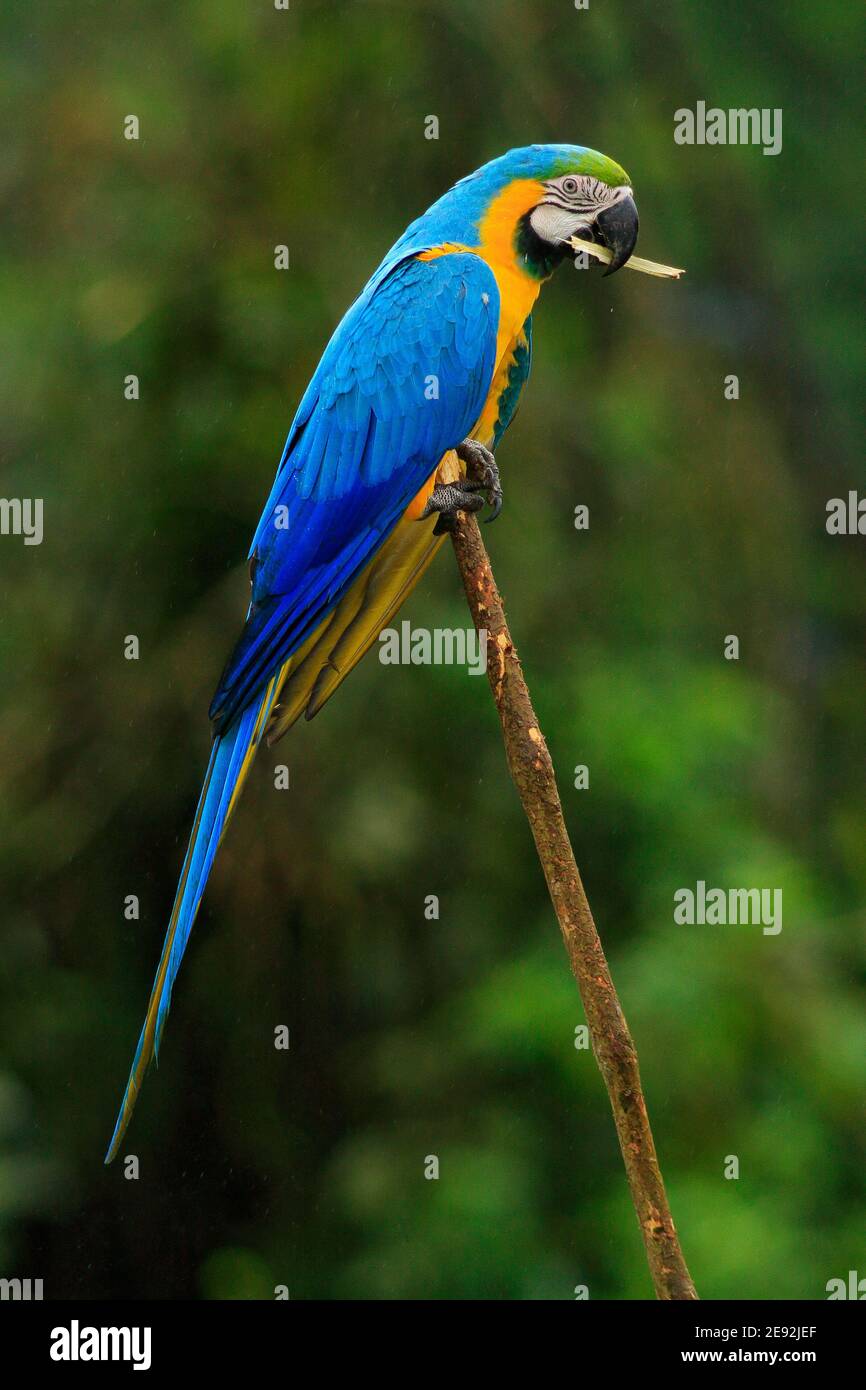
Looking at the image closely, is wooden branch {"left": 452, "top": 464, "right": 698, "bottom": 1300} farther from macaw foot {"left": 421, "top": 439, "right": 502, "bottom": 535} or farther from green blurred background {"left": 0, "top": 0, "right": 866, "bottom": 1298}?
green blurred background {"left": 0, "top": 0, "right": 866, "bottom": 1298}

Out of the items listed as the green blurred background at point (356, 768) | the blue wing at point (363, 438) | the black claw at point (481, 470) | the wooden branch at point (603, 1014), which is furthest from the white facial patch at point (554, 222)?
the wooden branch at point (603, 1014)

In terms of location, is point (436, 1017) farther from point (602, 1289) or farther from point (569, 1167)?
point (602, 1289)

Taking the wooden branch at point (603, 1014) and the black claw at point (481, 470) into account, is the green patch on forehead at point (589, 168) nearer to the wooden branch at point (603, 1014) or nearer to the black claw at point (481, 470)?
the black claw at point (481, 470)

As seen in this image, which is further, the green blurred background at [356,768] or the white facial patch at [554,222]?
the green blurred background at [356,768]

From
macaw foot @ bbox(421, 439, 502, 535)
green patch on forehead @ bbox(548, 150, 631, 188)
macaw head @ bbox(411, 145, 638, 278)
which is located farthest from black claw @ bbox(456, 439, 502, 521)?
green patch on forehead @ bbox(548, 150, 631, 188)

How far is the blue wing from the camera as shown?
2662 millimetres

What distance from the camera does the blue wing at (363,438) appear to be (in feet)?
8.73

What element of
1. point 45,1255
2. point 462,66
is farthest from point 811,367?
point 45,1255

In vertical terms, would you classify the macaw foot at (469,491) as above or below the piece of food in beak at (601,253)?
below

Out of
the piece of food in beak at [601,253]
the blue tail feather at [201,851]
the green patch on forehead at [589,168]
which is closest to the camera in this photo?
the blue tail feather at [201,851]

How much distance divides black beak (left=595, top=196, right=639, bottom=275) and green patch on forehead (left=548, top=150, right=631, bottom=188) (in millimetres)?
47

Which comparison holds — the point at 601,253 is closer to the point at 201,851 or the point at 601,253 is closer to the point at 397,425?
the point at 397,425

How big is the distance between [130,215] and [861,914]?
8.88 feet

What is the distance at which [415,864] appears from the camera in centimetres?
403
